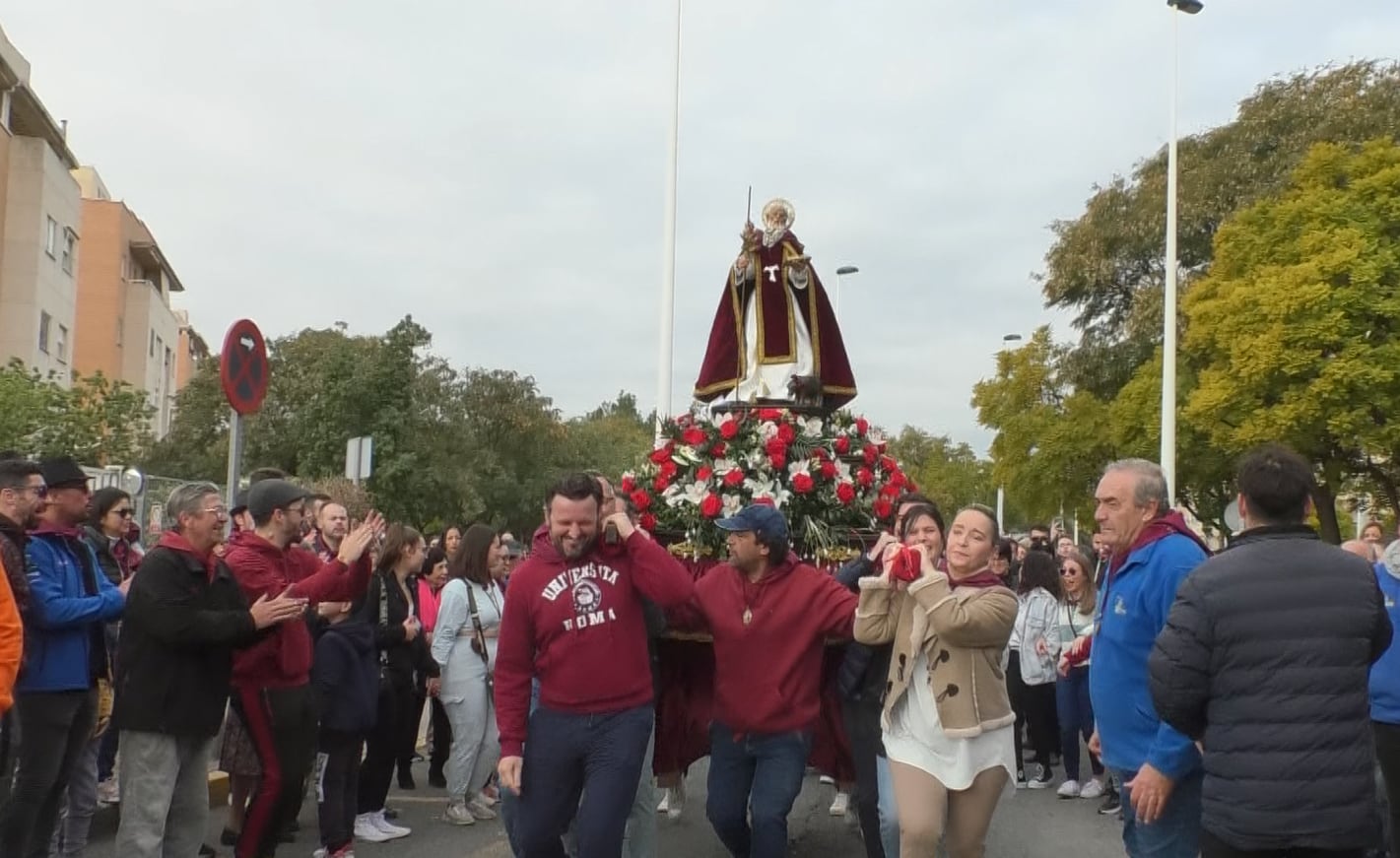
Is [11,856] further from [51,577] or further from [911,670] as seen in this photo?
[911,670]

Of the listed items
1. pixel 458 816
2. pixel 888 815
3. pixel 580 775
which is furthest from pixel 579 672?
pixel 458 816

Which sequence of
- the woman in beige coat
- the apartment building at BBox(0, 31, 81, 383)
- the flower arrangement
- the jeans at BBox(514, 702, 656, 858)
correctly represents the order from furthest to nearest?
the apartment building at BBox(0, 31, 81, 383) < the flower arrangement < the woman in beige coat < the jeans at BBox(514, 702, 656, 858)

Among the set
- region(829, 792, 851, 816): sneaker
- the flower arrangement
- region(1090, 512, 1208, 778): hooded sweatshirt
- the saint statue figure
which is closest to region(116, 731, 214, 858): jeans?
the flower arrangement

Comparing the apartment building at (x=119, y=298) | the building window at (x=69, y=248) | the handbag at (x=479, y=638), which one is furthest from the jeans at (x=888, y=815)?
the apartment building at (x=119, y=298)

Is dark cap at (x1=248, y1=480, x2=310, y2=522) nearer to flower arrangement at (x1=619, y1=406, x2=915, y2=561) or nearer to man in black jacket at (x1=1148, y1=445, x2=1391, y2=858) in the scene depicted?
flower arrangement at (x1=619, y1=406, x2=915, y2=561)

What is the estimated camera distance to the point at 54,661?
19.0 ft

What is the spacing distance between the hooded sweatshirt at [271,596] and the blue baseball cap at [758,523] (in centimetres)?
184

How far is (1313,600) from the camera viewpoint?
3.94 meters

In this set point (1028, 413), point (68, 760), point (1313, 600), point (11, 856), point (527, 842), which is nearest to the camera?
point (1313, 600)

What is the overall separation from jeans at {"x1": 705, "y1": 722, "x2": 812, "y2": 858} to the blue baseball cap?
0.92 metres

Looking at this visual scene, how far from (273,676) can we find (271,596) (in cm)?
42

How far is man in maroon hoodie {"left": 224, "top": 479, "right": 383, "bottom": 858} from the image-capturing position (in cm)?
631

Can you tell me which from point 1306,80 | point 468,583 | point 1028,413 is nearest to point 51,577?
point 468,583

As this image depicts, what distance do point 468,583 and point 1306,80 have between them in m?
30.9
